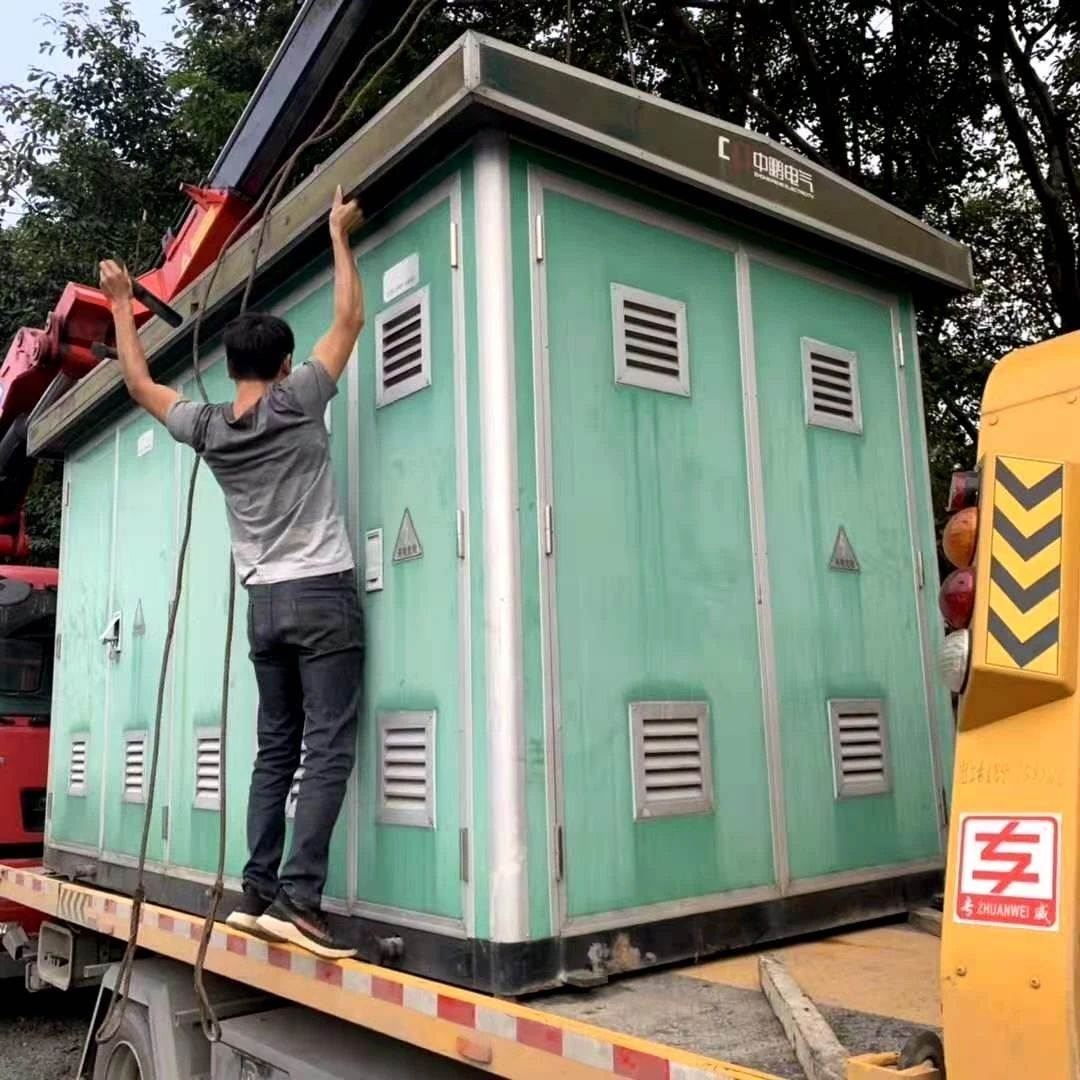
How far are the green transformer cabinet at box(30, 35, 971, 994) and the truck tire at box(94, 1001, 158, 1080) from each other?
17.3 inches

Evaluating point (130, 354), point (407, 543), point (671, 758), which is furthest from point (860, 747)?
point (130, 354)

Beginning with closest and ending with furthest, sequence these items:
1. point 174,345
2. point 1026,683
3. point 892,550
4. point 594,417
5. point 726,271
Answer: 1. point 1026,683
2. point 594,417
3. point 726,271
4. point 892,550
5. point 174,345

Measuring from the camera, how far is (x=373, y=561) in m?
3.34

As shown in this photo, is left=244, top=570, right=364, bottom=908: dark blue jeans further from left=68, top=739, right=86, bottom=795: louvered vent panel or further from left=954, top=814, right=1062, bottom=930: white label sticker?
left=68, top=739, right=86, bottom=795: louvered vent panel

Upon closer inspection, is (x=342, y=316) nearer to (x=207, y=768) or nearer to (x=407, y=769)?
(x=407, y=769)

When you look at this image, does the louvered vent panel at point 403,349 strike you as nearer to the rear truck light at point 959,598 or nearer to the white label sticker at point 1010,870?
the rear truck light at point 959,598

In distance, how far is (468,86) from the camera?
2816 millimetres

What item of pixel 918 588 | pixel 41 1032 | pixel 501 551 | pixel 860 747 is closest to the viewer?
pixel 501 551

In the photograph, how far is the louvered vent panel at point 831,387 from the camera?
12.1ft

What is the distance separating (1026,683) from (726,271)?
2.16 metres

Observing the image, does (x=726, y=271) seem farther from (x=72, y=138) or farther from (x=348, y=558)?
(x=72, y=138)

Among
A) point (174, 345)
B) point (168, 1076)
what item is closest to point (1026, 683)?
point (168, 1076)

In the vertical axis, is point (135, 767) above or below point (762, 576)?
below

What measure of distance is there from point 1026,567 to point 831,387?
2.16 meters
